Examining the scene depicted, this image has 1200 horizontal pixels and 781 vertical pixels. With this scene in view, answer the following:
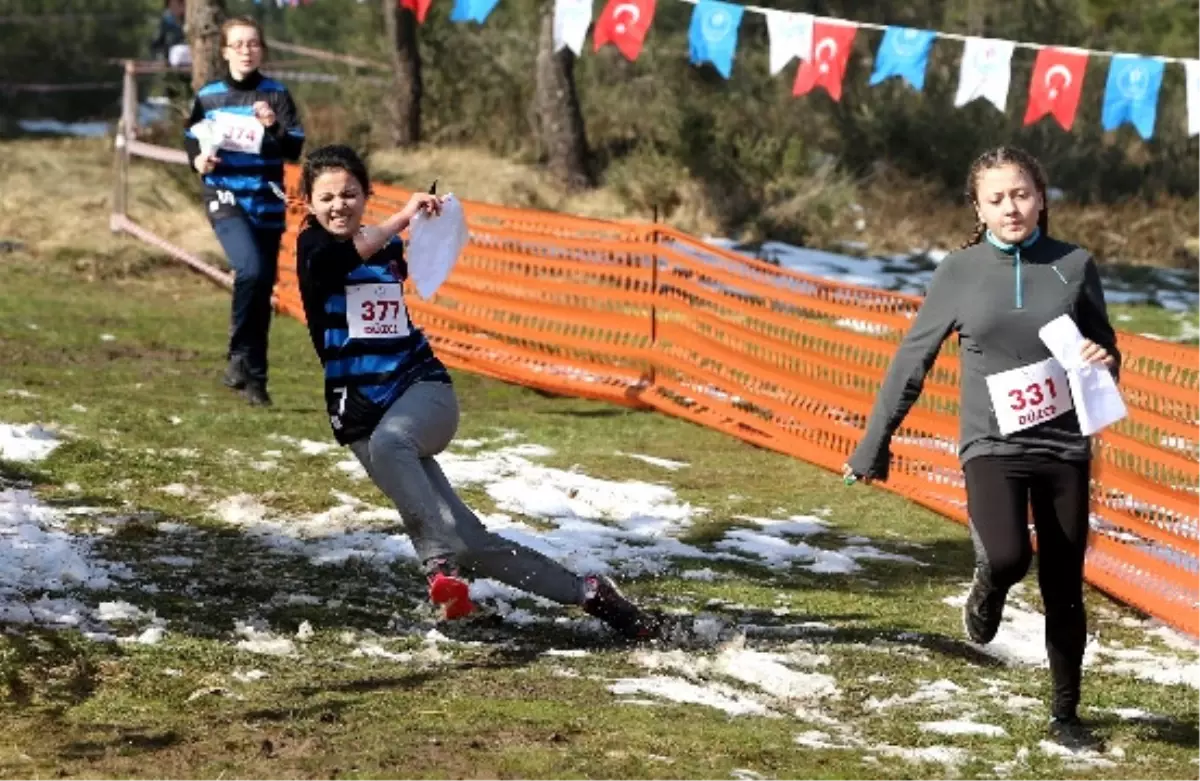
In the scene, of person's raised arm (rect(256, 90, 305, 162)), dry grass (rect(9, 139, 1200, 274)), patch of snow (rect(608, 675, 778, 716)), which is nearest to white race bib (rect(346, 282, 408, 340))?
patch of snow (rect(608, 675, 778, 716))

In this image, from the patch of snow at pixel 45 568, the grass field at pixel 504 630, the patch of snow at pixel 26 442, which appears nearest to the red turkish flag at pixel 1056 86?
the grass field at pixel 504 630

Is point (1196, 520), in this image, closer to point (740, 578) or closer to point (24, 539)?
point (740, 578)

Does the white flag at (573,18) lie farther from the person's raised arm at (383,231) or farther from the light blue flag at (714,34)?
the person's raised arm at (383,231)

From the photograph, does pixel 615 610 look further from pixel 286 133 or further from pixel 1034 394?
pixel 286 133

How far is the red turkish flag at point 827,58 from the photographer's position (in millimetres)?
15469

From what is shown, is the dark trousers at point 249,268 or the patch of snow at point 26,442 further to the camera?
the dark trousers at point 249,268

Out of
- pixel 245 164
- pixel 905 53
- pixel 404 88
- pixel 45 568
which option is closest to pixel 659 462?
pixel 245 164

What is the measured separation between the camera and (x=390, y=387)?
6652 millimetres

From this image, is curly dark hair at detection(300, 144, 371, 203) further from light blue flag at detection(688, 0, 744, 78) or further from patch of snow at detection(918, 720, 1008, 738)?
light blue flag at detection(688, 0, 744, 78)

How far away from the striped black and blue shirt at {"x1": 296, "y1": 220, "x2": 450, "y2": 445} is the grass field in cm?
77

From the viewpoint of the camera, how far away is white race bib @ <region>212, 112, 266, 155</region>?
11227 millimetres

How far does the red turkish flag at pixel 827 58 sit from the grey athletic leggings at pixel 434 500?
916 centimetres

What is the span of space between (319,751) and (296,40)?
33.1 meters

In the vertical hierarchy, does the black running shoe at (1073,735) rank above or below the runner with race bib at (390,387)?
below
